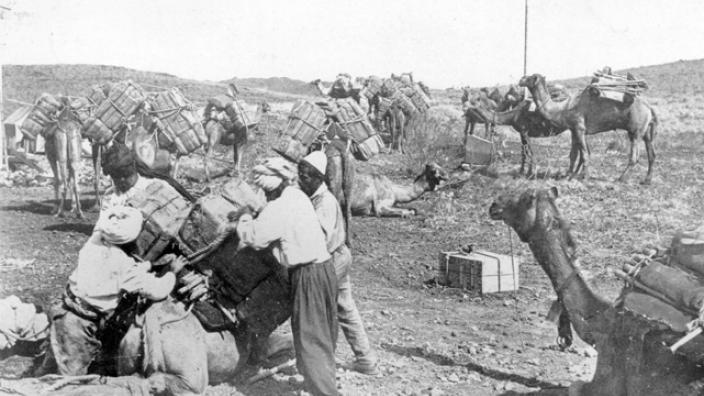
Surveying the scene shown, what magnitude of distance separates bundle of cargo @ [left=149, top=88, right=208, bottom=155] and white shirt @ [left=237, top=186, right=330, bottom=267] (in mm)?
8681

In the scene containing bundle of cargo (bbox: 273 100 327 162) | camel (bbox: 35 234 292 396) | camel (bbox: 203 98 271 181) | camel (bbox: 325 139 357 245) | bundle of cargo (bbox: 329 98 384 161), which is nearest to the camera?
camel (bbox: 35 234 292 396)

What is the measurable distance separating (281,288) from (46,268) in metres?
5.52

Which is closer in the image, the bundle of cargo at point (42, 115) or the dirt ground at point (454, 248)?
the dirt ground at point (454, 248)

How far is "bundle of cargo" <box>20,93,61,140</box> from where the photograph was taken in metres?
13.7

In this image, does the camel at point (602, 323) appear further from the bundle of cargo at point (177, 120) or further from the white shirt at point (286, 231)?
the bundle of cargo at point (177, 120)

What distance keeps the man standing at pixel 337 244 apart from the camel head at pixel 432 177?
8964mm

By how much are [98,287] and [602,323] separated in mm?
3602

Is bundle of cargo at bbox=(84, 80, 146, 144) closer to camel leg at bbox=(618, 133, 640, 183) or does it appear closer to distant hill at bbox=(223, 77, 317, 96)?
camel leg at bbox=(618, 133, 640, 183)

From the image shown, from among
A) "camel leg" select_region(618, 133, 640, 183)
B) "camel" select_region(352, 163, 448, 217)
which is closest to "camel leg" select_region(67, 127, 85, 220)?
"camel" select_region(352, 163, 448, 217)

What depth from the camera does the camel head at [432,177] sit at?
14.8m

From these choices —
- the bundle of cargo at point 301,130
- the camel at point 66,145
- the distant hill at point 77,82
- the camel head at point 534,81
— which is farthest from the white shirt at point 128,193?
the distant hill at point 77,82

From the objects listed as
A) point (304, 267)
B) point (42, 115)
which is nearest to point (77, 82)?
point (42, 115)

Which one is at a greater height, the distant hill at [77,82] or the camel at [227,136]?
the distant hill at [77,82]

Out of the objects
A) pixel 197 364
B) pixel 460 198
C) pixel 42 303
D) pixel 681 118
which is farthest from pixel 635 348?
pixel 681 118
